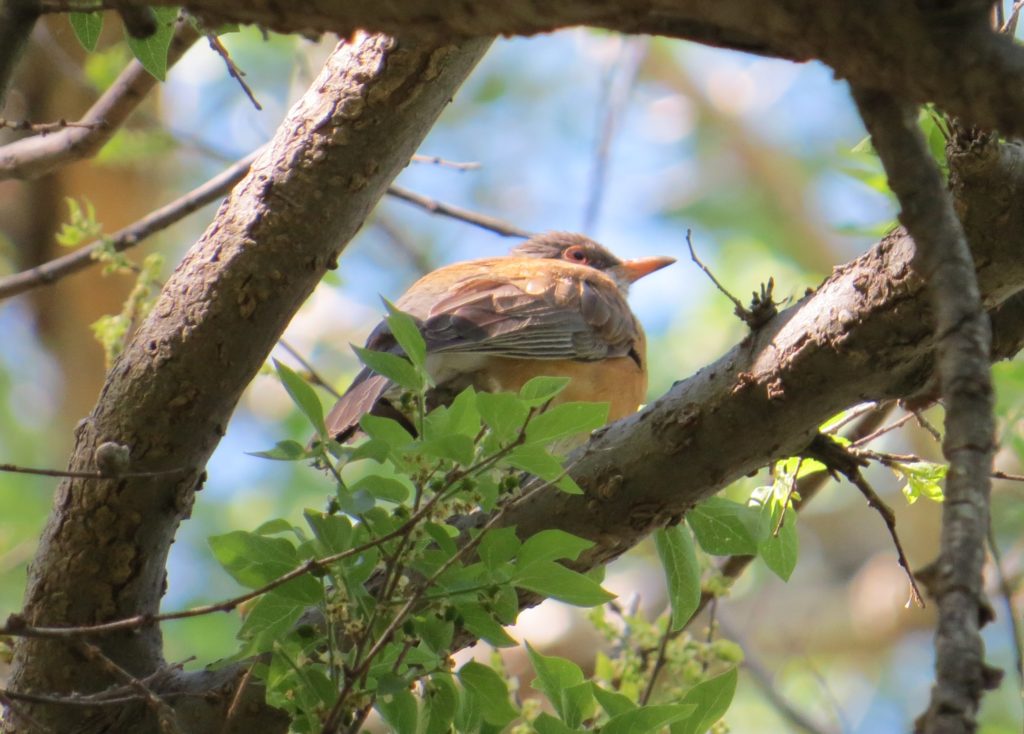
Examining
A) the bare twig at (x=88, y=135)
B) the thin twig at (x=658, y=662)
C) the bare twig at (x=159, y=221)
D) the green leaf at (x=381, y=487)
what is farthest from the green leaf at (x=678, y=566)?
the bare twig at (x=159, y=221)

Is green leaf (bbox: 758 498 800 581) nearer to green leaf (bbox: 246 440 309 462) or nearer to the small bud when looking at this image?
green leaf (bbox: 246 440 309 462)

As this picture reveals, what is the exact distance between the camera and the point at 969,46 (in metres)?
1.18

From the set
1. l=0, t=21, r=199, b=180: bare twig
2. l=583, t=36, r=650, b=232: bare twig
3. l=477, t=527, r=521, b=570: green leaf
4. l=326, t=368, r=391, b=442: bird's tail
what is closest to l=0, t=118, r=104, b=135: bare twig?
l=0, t=21, r=199, b=180: bare twig

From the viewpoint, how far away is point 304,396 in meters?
1.92

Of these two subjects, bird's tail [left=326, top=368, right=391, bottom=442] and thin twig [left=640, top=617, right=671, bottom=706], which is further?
bird's tail [left=326, top=368, right=391, bottom=442]

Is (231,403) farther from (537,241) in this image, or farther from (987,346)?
(537,241)

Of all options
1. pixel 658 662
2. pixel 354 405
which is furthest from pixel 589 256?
pixel 658 662

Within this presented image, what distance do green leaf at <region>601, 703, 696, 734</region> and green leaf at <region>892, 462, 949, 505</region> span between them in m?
0.82

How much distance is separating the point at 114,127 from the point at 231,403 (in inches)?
42.3

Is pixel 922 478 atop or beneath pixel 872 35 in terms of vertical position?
atop

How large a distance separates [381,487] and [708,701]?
75 centimetres

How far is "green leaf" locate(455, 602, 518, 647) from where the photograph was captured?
194 cm

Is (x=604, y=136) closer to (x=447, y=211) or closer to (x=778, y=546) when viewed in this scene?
(x=447, y=211)

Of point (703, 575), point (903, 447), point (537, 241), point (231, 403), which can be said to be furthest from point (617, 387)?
point (903, 447)
